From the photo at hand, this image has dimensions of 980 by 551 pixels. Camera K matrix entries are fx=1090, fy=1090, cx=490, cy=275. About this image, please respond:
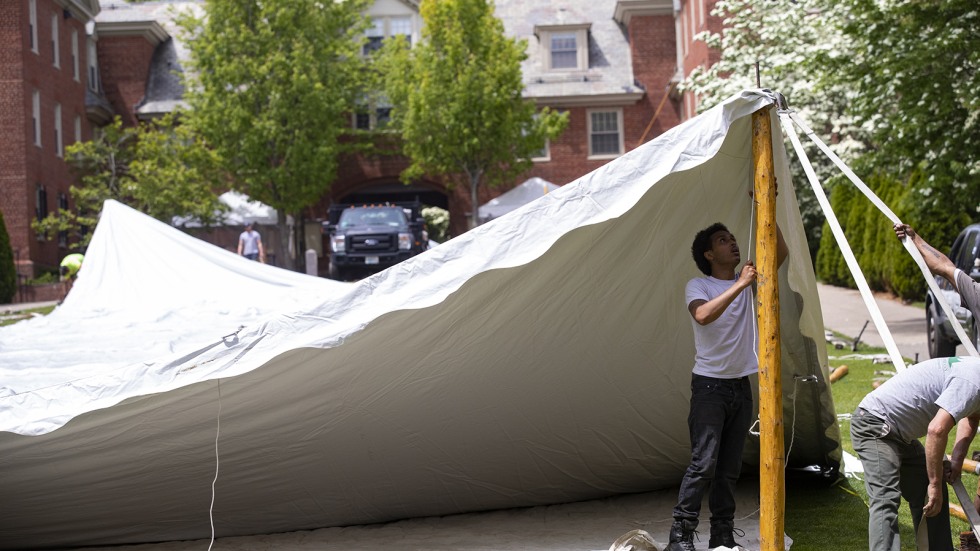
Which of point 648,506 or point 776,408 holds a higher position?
point 776,408

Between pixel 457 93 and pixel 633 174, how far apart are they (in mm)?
27056

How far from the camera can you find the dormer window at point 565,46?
126ft

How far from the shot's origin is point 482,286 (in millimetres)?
5645

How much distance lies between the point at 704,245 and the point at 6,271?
23.6 meters

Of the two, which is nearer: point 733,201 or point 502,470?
point 733,201

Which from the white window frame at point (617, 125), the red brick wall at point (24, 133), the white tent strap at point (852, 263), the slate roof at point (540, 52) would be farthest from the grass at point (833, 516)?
the slate roof at point (540, 52)

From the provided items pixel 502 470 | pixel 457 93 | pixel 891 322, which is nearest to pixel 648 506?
pixel 502 470

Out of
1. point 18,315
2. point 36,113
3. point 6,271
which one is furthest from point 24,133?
point 18,315

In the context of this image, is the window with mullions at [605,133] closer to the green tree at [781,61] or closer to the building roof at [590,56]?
the building roof at [590,56]

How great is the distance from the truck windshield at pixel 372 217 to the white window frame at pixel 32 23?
10121 mm

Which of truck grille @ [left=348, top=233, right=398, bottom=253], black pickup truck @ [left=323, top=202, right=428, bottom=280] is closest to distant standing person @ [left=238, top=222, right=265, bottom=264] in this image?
black pickup truck @ [left=323, top=202, right=428, bottom=280]

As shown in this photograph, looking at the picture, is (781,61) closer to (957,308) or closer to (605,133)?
(957,308)

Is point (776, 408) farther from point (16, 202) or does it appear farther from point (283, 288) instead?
point (16, 202)

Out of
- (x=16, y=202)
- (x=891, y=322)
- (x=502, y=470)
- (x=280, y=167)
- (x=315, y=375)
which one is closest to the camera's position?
(x=315, y=375)
